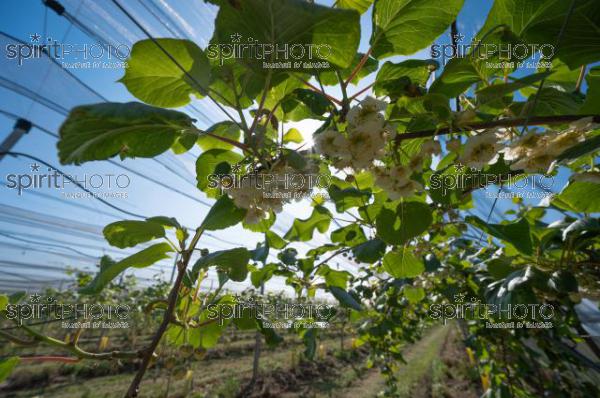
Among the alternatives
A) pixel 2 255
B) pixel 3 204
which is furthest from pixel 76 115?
pixel 2 255

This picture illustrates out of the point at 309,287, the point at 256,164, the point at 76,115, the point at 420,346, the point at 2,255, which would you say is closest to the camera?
the point at 76,115

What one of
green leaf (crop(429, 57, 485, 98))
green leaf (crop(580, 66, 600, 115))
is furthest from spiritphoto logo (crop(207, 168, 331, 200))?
green leaf (crop(580, 66, 600, 115))

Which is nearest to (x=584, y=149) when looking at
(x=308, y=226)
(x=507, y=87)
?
(x=507, y=87)

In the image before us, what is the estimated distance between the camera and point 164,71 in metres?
0.65

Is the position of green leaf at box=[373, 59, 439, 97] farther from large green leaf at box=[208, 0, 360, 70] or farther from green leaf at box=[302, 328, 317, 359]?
green leaf at box=[302, 328, 317, 359]

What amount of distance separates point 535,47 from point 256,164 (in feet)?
2.19

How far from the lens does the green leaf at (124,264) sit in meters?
0.63

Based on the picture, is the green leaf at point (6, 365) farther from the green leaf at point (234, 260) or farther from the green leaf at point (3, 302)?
the green leaf at point (234, 260)

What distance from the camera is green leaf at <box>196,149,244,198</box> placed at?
79 cm

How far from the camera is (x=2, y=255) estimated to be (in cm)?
1053

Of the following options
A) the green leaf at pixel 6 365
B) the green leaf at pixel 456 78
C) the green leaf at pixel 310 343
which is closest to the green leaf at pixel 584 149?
the green leaf at pixel 456 78

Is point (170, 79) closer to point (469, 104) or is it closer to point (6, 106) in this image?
point (469, 104)

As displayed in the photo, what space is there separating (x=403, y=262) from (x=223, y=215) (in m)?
0.81

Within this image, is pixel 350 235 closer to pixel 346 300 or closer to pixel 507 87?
pixel 346 300
